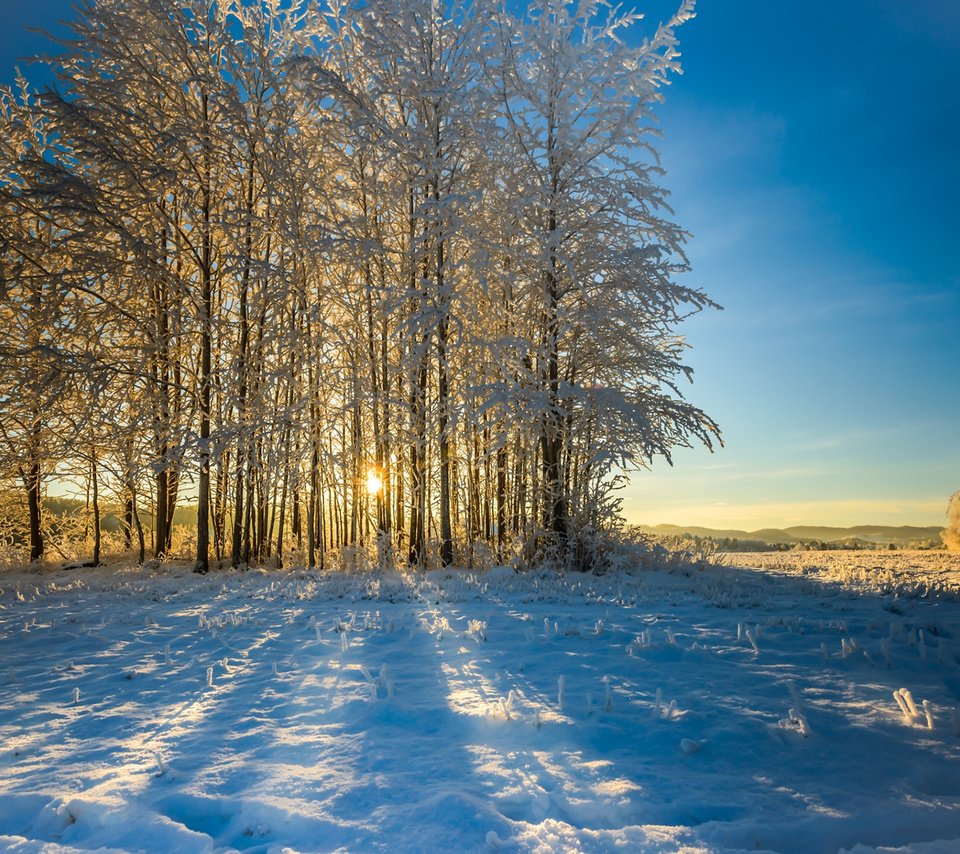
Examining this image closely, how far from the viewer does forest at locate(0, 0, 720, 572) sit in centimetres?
1166

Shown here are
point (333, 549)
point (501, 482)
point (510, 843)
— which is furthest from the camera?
point (333, 549)

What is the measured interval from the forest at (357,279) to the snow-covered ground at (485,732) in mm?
5212

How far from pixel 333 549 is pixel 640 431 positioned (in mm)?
8249

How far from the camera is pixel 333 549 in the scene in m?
14.9

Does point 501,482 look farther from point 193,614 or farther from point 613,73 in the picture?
point 613,73

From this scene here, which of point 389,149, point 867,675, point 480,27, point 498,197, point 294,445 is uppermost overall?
point 480,27

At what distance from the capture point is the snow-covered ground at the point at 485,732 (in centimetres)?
272

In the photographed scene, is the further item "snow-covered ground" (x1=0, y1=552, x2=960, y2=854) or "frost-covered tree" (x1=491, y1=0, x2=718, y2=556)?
"frost-covered tree" (x1=491, y1=0, x2=718, y2=556)

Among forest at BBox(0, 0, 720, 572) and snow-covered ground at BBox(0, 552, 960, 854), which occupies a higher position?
forest at BBox(0, 0, 720, 572)

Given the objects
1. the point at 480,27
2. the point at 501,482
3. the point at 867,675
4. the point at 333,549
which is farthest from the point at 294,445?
the point at 867,675

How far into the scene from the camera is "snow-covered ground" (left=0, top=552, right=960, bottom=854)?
2721mm

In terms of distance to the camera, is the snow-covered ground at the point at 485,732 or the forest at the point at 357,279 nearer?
the snow-covered ground at the point at 485,732

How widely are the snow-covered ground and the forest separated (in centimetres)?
521

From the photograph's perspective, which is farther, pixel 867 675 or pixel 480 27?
pixel 480 27
